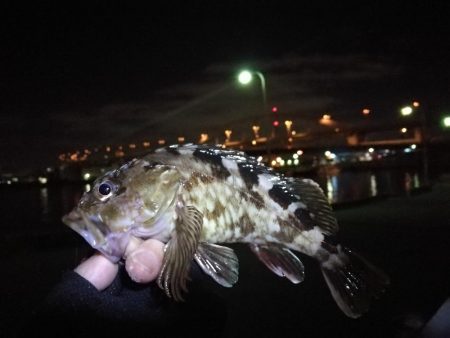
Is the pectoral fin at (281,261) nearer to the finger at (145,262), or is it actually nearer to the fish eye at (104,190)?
the finger at (145,262)

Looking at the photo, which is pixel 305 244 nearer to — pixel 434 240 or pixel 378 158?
pixel 434 240

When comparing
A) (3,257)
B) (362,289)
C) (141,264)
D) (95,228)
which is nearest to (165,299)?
(141,264)

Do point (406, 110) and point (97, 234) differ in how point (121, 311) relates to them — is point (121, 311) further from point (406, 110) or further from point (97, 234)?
A: point (406, 110)

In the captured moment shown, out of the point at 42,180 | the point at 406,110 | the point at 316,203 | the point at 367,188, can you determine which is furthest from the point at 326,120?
the point at 316,203

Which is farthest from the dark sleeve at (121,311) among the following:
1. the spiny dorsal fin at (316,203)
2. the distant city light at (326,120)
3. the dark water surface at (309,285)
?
the distant city light at (326,120)

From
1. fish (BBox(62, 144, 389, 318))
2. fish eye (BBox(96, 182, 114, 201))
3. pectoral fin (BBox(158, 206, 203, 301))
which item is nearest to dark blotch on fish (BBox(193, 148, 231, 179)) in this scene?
fish (BBox(62, 144, 389, 318))
